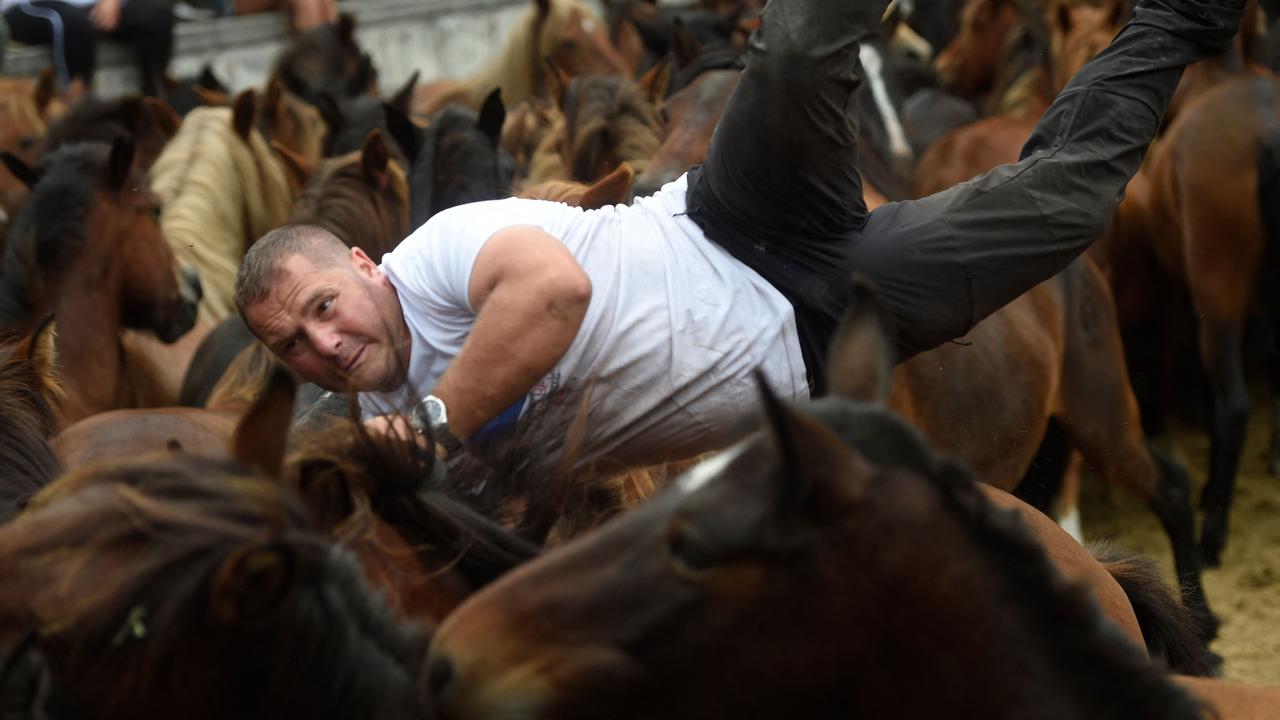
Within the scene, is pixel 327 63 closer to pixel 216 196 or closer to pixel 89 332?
pixel 216 196

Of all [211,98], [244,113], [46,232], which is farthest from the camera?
[211,98]

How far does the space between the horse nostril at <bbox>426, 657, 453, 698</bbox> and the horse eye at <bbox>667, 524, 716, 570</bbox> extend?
0.28 metres

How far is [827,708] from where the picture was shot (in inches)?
61.0

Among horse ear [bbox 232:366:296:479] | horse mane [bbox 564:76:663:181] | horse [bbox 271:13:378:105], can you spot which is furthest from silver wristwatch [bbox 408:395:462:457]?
horse [bbox 271:13:378:105]

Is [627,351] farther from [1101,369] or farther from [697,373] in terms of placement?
[1101,369]

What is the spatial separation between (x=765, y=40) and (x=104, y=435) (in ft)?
6.68

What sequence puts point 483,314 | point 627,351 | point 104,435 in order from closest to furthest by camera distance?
point 483,314, point 627,351, point 104,435

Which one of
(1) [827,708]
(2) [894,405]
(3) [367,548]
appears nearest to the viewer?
(1) [827,708]

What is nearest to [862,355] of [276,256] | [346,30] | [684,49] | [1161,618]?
[276,256]

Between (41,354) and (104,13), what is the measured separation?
6.96m

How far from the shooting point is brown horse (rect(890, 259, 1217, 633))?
476 centimetres

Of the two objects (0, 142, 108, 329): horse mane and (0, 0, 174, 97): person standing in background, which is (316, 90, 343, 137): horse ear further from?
(0, 0, 174, 97): person standing in background

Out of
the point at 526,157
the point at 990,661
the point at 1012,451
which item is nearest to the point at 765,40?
the point at 990,661

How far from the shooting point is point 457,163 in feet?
17.1
